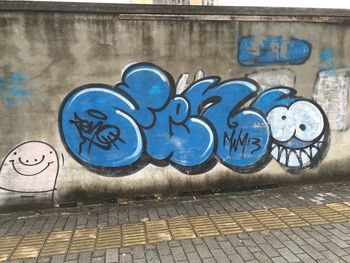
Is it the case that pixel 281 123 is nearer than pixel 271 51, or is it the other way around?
pixel 271 51

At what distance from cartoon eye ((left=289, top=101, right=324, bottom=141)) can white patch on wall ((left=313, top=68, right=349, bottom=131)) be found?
170 mm

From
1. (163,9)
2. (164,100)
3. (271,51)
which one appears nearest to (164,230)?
(164,100)

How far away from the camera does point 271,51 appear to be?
577cm

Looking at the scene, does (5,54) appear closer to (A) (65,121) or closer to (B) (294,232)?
(A) (65,121)

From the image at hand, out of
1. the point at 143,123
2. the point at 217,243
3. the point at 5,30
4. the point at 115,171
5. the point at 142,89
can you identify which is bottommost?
the point at 217,243

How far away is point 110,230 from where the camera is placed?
471cm

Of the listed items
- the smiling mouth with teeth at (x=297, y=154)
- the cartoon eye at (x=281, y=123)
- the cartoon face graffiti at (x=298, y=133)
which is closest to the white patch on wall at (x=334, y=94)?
the cartoon face graffiti at (x=298, y=133)

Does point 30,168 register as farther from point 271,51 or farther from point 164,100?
point 271,51

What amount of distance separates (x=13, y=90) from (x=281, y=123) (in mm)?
4218

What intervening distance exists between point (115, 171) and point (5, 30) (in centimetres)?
257

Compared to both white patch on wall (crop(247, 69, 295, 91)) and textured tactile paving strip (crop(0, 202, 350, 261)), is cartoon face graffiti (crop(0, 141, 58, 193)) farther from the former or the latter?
white patch on wall (crop(247, 69, 295, 91))

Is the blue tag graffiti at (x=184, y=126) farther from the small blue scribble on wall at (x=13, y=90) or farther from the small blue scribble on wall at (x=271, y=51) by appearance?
the small blue scribble on wall at (x=13, y=90)

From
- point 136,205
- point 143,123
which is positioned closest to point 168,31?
point 143,123

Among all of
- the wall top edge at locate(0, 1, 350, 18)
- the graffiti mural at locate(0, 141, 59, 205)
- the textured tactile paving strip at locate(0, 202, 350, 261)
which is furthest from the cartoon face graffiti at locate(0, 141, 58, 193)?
the wall top edge at locate(0, 1, 350, 18)
